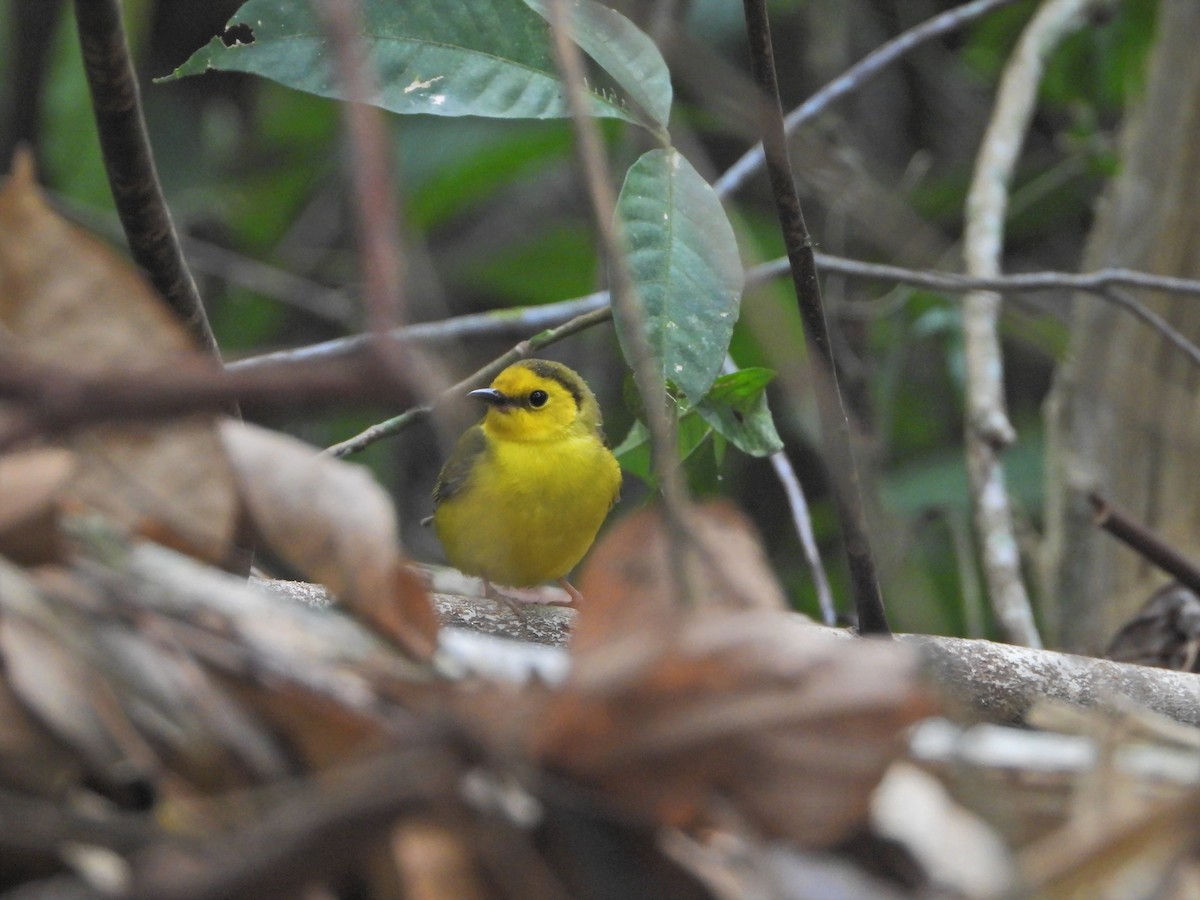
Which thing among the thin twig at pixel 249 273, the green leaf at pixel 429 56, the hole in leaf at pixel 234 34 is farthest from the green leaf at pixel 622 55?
the thin twig at pixel 249 273

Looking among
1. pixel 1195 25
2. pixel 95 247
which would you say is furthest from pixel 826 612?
pixel 1195 25

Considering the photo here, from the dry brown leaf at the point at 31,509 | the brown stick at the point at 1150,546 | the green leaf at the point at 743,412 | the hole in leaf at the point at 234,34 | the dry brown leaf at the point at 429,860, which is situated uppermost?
the hole in leaf at the point at 234,34

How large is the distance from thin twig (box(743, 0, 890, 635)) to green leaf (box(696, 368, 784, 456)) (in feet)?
1.15

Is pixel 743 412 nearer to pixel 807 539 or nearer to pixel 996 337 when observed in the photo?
pixel 807 539

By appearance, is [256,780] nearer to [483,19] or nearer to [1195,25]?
[483,19]

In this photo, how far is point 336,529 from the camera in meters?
1.06

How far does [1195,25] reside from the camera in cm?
412

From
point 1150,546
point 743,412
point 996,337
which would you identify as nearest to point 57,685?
point 743,412

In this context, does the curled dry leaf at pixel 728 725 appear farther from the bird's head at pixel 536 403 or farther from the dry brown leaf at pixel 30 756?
the bird's head at pixel 536 403

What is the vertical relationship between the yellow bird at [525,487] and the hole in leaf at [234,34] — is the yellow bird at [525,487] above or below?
below

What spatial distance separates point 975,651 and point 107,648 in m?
1.24

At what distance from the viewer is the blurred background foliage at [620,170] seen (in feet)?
15.4

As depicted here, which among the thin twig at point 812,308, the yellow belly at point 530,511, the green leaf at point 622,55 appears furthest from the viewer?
the yellow belly at point 530,511

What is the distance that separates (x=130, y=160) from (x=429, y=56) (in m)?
0.50
